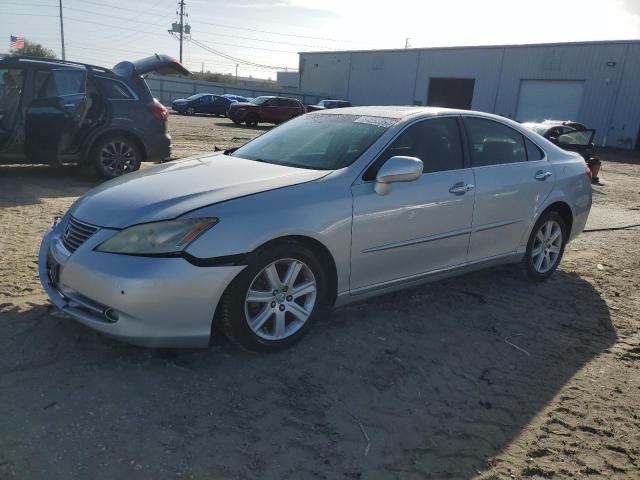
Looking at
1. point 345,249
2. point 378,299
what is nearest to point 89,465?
point 345,249

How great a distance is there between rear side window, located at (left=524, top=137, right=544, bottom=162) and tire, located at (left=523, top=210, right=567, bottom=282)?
537 mm

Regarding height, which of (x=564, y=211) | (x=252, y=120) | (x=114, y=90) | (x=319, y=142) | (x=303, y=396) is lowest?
(x=303, y=396)

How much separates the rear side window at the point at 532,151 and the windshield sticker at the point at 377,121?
1.60m

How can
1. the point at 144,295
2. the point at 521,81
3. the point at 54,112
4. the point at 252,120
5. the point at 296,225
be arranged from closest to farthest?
the point at 144,295
the point at 296,225
the point at 54,112
the point at 252,120
the point at 521,81

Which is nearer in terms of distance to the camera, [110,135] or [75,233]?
[75,233]

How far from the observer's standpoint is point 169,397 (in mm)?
2832

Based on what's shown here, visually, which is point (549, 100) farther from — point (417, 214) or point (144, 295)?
point (144, 295)

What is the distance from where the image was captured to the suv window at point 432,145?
12.8ft

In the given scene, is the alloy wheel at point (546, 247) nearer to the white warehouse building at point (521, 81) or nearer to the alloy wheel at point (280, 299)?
the alloy wheel at point (280, 299)

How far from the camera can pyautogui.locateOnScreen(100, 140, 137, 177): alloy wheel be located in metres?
8.16

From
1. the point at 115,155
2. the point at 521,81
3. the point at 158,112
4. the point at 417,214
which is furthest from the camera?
the point at 521,81

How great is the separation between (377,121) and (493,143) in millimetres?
1173

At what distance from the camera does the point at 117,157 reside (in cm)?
829

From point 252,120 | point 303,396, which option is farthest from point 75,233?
point 252,120
